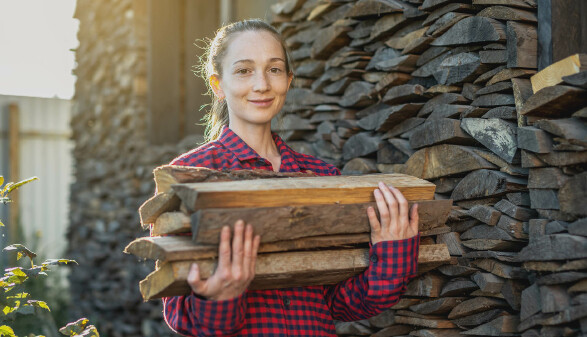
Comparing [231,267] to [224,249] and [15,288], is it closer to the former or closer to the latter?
[224,249]

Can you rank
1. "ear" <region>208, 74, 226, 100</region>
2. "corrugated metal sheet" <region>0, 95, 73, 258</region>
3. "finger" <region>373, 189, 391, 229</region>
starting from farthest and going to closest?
"corrugated metal sheet" <region>0, 95, 73, 258</region>, "ear" <region>208, 74, 226, 100</region>, "finger" <region>373, 189, 391, 229</region>

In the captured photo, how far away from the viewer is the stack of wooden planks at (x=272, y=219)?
166 centimetres

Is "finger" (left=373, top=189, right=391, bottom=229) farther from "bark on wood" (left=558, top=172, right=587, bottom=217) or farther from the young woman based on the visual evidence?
"bark on wood" (left=558, top=172, right=587, bottom=217)

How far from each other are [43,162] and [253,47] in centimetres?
722

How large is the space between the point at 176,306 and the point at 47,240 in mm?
7220

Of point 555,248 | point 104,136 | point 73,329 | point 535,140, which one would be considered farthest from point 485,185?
point 104,136

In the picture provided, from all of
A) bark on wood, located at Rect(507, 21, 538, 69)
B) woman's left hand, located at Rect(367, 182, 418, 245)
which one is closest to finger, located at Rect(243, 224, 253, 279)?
woman's left hand, located at Rect(367, 182, 418, 245)

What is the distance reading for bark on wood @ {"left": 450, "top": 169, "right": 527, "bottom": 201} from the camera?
2211 millimetres

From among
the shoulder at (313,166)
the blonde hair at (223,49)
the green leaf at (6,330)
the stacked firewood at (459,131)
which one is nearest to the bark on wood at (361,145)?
the stacked firewood at (459,131)

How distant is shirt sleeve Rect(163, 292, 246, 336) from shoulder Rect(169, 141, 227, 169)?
0.44 m

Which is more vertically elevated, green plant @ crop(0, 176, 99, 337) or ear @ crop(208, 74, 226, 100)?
ear @ crop(208, 74, 226, 100)

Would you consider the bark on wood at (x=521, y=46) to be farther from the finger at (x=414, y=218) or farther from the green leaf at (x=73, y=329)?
the green leaf at (x=73, y=329)

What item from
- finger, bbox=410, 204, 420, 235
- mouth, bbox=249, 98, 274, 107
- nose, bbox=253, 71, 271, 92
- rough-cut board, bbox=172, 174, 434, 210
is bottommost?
finger, bbox=410, 204, 420, 235

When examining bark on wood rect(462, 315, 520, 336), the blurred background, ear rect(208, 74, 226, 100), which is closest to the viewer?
bark on wood rect(462, 315, 520, 336)
